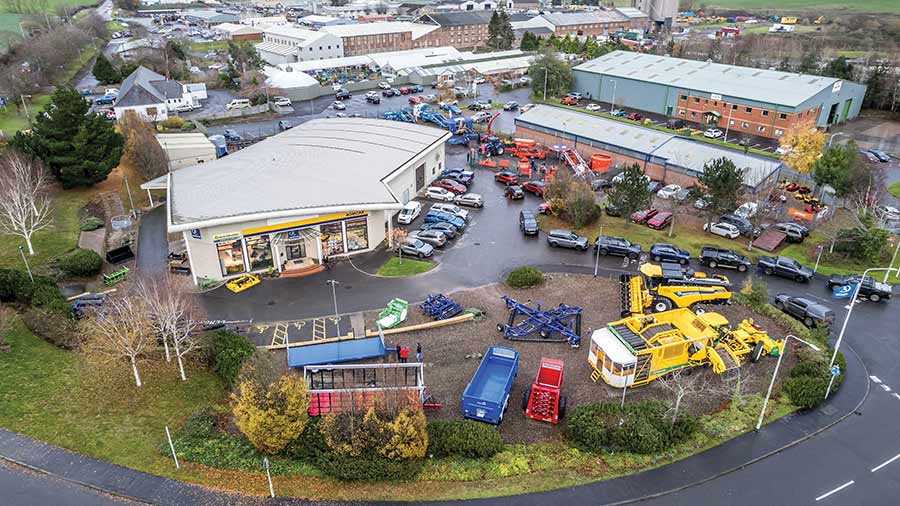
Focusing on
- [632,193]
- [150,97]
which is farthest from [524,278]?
[150,97]

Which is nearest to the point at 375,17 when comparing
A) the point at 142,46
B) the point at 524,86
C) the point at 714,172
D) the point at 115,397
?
the point at 142,46

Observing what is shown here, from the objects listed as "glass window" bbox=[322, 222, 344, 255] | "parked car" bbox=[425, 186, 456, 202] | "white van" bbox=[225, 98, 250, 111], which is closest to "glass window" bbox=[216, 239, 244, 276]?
"glass window" bbox=[322, 222, 344, 255]

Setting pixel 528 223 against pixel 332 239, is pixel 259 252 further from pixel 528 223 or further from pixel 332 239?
pixel 528 223

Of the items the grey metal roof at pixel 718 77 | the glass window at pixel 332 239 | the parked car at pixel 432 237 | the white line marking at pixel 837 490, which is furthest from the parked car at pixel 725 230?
the grey metal roof at pixel 718 77

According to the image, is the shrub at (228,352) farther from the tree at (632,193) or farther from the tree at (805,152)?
the tree at (805,152)

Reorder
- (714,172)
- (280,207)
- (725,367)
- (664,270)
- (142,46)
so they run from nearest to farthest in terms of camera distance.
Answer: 1. (725,367)
2. (664,270)
3. (280,207)
4. (714,172)
5. (142,46)

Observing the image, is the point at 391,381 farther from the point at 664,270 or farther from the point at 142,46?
the point at 142,46

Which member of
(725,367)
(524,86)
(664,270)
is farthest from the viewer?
(524,86)
